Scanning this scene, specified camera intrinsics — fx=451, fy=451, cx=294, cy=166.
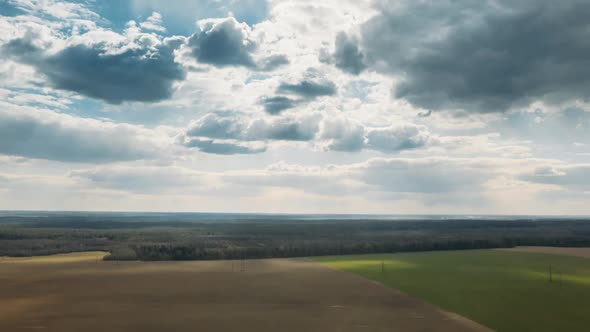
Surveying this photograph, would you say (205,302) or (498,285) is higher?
(498,285)

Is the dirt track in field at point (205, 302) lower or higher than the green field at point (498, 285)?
lower

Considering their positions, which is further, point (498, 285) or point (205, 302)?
point (498, 285)

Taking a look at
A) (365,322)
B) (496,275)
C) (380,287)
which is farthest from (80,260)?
(496,275)

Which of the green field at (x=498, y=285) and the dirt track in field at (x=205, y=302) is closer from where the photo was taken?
the dirt track in field at (x=205, y=302)

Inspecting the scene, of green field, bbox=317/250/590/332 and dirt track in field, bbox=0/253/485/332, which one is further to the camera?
green field, bbox=317/250/590/332
